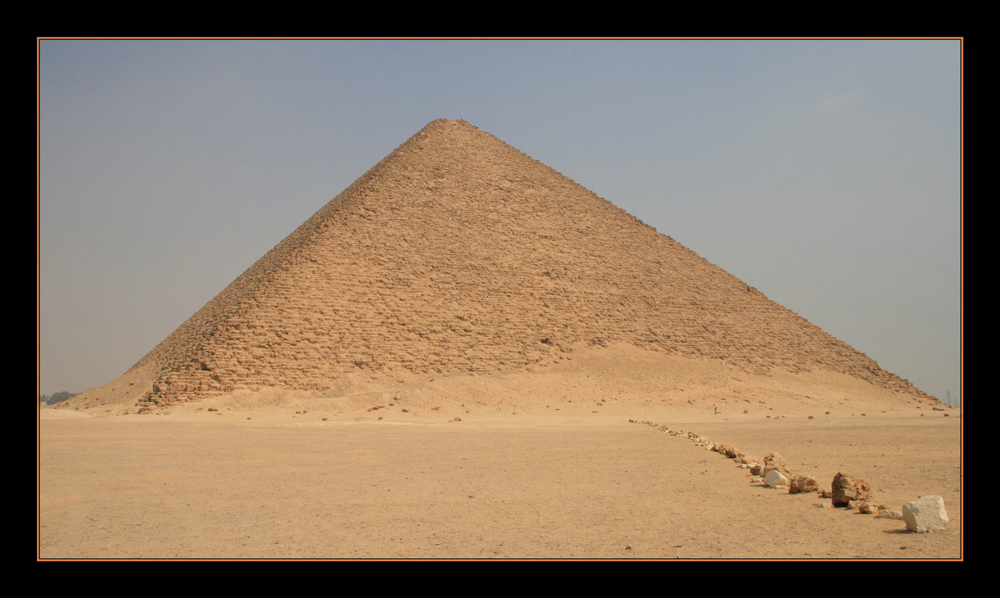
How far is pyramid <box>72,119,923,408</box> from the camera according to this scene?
2312cm

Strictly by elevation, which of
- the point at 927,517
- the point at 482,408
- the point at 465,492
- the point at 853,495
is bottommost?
the point at 482,408

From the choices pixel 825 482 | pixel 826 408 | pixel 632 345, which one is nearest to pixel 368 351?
pixel 632 345

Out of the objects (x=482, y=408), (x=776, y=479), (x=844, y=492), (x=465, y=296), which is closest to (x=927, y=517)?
(x=844, y=492)

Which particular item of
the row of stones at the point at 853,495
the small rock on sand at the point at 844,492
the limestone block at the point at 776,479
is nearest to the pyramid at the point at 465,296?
the row of stones at the point at 853,495

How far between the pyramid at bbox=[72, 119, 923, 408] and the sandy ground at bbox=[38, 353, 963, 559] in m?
7.77

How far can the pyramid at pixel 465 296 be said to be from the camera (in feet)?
75.9

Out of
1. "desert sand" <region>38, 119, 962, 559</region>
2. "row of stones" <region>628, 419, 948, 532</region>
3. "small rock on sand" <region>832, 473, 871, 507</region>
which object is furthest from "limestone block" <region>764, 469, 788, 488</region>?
"small rock on sand" <region>832, 473, 871, 507</region>

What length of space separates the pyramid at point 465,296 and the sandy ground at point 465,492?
777 centimetres

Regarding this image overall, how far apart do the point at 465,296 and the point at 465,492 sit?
21.5 meters

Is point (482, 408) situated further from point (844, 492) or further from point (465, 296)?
point (844, 492)

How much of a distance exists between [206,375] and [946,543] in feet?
66.9

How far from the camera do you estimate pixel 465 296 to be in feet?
91.8

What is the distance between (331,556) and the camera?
14.0 feet

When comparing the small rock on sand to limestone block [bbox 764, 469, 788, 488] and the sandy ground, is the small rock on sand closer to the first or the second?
the sandy ground
